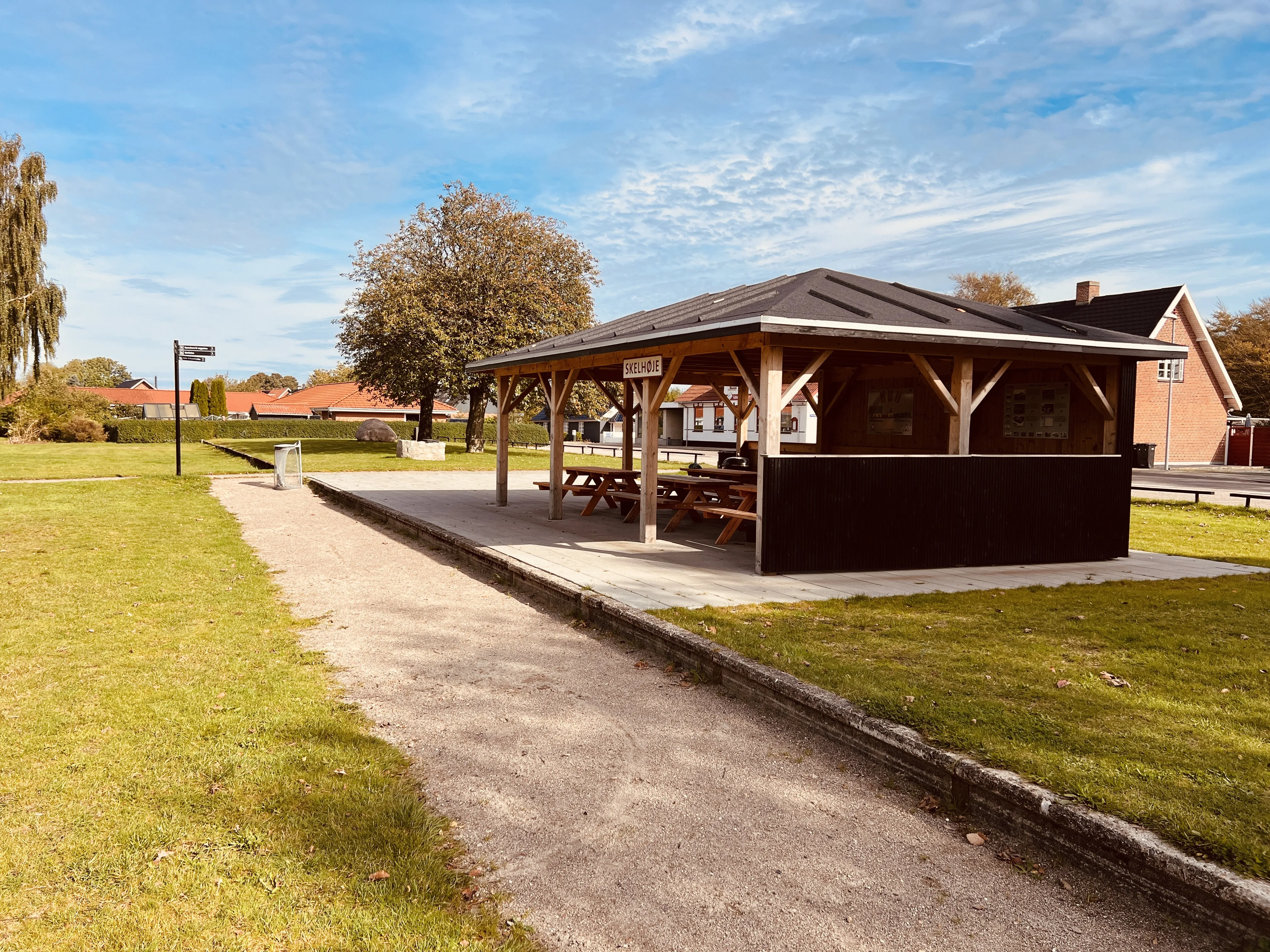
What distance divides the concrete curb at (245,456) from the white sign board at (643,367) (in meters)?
17.6

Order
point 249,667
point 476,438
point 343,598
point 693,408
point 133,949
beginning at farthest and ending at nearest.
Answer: point 693,408 < point 476,438 < point 343,598 < point 249,667 < point 133,949

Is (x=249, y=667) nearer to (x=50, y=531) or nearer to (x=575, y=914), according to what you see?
(x=575, y=914)

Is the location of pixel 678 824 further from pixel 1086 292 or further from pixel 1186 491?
pixel 1086 292

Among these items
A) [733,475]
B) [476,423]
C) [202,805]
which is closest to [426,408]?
[476,423]

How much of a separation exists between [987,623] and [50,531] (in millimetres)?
11491

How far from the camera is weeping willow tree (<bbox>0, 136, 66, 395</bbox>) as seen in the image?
33.3 metres

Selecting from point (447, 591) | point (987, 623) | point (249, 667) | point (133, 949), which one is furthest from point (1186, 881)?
point (447, 591)

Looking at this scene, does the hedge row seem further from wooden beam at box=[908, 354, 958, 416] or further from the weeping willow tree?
wooden beam at box=[908, 354, 958, 416]

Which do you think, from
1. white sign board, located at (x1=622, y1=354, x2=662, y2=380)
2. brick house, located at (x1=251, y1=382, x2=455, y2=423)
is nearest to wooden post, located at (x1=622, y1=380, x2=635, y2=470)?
white sign board, located at (x1=622, y1=354, x2=662, y2=380)

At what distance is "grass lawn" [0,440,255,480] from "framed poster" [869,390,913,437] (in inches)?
682

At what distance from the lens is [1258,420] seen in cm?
3841

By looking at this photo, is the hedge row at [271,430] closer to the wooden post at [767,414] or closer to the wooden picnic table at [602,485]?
the wooden picnic table at [602,485]

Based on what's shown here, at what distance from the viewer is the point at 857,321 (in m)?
8.27

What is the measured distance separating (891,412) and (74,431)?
43.4m
